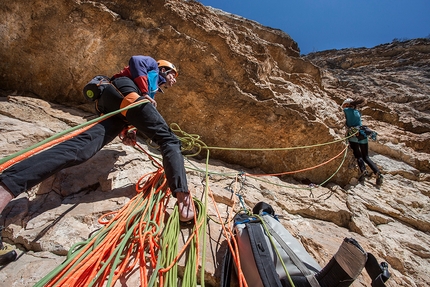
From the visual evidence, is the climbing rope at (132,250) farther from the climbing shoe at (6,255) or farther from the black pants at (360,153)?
the black pants at (360,153)

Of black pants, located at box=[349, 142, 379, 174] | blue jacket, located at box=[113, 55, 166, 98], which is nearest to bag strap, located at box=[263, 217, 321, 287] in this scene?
blue jacket, located at box=[113, 55, 166, 98]

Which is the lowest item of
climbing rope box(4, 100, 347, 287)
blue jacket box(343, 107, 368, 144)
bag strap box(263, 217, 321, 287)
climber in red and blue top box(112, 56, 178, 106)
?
climbing rope box(4, 100, 347, 287)

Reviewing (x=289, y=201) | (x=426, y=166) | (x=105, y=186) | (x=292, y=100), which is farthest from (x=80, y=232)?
(x=426, y=166)

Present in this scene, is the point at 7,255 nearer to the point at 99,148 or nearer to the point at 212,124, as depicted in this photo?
the point at 99,148

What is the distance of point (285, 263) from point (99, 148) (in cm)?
154

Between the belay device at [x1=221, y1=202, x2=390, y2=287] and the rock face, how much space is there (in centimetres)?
31

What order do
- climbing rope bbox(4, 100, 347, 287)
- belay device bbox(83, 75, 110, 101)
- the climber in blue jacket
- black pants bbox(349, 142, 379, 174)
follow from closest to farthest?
1. climbing rope bbox(4, 100, 347, 287)
2. belay device bbox(83, 75, 110, 101)
3. the climber in blue jacket
4. black pants bbox(349, 142, 379, 174)

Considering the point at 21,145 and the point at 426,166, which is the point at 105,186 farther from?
the point at 426,166

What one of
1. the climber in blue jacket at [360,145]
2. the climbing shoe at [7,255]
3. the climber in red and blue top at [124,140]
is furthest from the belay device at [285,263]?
the climber in blue jacket at [360,145]

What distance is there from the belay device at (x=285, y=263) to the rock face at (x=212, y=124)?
31 cm

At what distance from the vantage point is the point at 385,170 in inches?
155

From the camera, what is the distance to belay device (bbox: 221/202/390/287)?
1046mm

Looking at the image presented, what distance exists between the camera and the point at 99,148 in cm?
165

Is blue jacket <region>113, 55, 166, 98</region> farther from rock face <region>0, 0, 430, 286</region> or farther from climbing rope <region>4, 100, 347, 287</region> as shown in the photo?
rock face <region>0, 0, 430, 286</region>
